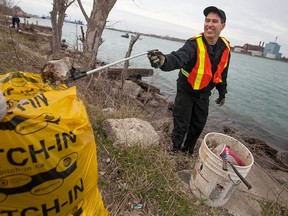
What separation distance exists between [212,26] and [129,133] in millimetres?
1640

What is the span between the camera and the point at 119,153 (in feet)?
8.43

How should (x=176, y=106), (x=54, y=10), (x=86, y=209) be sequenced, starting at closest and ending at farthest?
(x=86, y=209) → (x=176, y=106) → (x=54, y=10)

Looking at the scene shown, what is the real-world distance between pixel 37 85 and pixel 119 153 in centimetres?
135

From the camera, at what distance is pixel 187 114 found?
10.5 ft

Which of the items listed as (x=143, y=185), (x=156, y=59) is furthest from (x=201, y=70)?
(x=143, y=185)

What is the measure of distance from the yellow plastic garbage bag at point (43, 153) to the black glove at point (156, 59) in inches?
42.4

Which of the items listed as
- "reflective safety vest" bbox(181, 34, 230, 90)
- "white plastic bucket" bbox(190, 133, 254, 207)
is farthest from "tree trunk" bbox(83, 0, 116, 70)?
"white plastic bucket" bbox(190, 133, 254, 207)

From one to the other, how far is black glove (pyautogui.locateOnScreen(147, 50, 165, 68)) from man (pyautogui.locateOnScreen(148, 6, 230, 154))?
0.26 metres

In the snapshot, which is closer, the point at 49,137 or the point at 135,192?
the point at 49,137

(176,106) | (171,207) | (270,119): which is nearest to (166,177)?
(171,207)

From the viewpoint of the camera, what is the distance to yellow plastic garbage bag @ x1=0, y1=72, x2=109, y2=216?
1.04m

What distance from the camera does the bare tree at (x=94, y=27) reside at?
490 cm

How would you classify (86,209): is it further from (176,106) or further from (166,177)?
(176,106)

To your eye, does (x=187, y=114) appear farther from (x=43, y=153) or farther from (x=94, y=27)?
(x=94, y=27)
